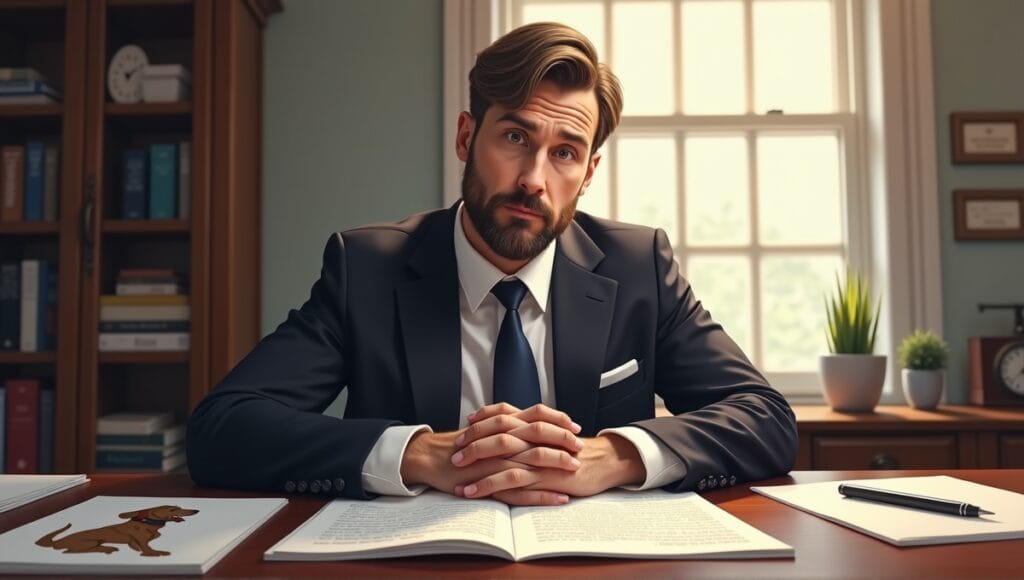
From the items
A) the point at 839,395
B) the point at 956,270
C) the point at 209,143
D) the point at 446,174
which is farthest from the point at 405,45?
the point at 956,270

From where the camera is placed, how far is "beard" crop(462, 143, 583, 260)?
145 centimetres

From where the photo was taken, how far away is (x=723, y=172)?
302cm

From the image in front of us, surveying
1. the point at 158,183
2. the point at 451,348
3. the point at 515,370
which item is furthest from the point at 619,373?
the point at 158,183

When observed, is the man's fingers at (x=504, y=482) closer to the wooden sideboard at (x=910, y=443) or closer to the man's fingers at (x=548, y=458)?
the man's fingers at (x=548, y=458)

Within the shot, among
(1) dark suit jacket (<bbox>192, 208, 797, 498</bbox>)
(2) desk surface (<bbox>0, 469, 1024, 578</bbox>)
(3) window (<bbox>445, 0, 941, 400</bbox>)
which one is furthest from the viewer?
(3) window (<bbox>445, 0, 941, 400</bbox>)

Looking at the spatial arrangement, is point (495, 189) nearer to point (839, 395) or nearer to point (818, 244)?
point (839, 395)

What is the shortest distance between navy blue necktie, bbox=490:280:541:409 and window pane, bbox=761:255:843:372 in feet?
5.98

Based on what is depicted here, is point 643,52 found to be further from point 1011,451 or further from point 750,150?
point 1011,451

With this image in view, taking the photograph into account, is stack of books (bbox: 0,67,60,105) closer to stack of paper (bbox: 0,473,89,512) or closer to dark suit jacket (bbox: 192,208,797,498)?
dark suit jacket (bbox: 192,208,797,498)

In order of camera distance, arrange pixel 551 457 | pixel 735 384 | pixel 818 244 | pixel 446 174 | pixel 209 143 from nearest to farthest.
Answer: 1. pixel 551 457
2. pixel 735 384
3. pixel 209 143
4. pixel 446 174
5. pixel 818 244

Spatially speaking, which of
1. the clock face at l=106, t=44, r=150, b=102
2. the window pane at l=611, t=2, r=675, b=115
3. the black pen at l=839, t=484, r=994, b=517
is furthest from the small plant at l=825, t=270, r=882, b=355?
the clock face at l=106, t=44, r=150, b=102

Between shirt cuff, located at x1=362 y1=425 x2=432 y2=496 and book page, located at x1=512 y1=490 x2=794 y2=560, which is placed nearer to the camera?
book page, located at x1=512 y1=490 x2=794 y2=560

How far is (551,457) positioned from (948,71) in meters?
2.63

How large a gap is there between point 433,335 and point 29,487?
2.19 feet
